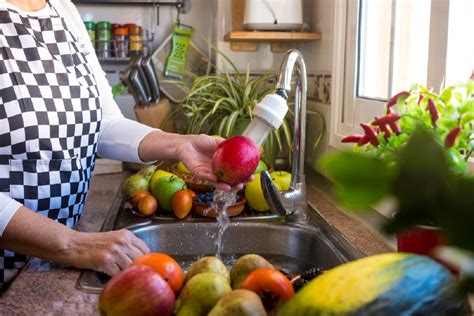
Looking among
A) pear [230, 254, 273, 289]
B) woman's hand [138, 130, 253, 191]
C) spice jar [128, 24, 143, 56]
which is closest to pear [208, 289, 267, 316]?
pear [230, 254, 273, 289]

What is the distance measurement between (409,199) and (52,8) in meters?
1.36

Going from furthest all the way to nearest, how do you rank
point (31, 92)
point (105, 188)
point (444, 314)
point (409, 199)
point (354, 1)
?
1. point (105, 188)
2. point (354, 1)
3. point (31, 92)
4. point (444, 314)
5. point (409, 199)

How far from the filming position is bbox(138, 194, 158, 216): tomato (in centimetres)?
140

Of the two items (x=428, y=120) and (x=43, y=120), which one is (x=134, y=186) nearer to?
(x=43, y=120)

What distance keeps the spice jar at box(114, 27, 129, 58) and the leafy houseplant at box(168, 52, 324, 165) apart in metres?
0.48

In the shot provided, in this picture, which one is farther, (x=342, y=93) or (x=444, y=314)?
(x=342, y=93)

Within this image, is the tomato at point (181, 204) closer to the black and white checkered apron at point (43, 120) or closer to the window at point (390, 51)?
the black and white checkered apron at point (43, 120)

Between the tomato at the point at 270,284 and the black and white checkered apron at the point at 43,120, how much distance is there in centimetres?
78

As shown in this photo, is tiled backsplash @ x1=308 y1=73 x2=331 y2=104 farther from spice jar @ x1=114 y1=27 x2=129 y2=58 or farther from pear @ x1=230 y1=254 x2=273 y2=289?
pear @ x1=230 y1=254 x2=273 y2=289

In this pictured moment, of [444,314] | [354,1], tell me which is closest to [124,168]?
[354,1]

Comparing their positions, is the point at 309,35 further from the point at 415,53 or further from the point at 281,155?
the point at 415,53

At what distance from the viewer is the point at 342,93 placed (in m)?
1.79

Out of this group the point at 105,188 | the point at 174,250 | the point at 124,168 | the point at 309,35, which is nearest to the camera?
the point at 174,250

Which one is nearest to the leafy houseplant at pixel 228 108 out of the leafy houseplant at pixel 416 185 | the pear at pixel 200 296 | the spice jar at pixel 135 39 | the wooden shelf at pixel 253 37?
the wooden shelf at pixel 253 37
